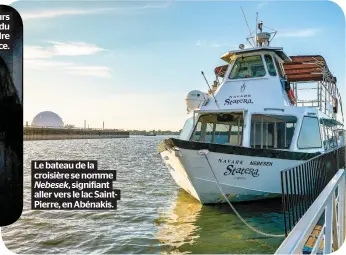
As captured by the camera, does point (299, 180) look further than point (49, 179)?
Yes

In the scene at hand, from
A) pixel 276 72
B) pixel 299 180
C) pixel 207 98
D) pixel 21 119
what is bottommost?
pixel 299 180

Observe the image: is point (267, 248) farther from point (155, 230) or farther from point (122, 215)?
point (122, 215)

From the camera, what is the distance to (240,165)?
392 inches

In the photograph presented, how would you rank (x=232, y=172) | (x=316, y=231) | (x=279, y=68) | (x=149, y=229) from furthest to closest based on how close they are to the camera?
(x=279, y=68), (x=232, y=172), (x=149, y=229), (x=316, y=231)

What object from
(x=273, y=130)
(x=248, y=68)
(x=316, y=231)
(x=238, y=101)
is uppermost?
(x=248, y=68)

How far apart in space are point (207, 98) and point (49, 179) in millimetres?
7388

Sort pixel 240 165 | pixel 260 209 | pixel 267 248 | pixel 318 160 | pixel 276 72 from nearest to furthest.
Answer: pixel 267 248, pixel 318 160, pixel 240 165, pixel 260 209, pixel 276 72

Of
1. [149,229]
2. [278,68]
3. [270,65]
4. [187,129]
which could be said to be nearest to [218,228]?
[149,229]

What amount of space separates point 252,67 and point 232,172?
13.1 ft

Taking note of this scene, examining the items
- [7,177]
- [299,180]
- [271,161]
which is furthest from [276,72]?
[7,177]

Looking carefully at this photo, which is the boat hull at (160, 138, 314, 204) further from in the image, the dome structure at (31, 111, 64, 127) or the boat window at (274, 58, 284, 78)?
the dome structure at (31, 111, 64, 127)

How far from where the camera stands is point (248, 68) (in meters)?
12.3

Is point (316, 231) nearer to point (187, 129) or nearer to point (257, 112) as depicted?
point (257, 112)

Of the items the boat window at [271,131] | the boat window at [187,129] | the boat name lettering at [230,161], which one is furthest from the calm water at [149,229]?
the boat window at [187,129]
